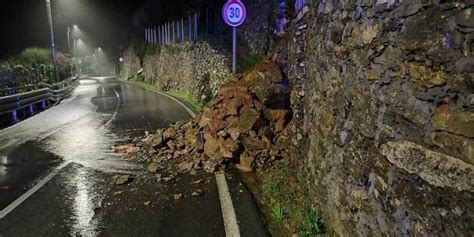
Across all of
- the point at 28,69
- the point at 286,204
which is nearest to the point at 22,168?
the point at 286,204

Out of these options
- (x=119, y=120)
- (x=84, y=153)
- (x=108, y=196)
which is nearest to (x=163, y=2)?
(x=119, y=120)

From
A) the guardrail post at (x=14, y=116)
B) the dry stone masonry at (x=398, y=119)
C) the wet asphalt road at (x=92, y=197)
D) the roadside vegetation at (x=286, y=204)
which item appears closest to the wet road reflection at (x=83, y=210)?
the wet asphalt road at (x=92, y=197)

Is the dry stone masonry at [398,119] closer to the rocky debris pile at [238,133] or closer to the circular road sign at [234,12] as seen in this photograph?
the rocky debris pile at [238,133]

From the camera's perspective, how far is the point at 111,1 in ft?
216

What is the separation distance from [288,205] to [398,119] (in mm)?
2667

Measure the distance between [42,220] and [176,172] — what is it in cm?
258

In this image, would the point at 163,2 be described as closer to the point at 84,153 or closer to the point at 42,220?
the point at 84,153

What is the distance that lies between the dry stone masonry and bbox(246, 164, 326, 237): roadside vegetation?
24 cm

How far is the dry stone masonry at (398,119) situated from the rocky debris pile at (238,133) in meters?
2.60

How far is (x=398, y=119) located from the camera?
2635mm

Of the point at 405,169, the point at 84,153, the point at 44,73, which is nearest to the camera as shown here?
A: the point at 405,169

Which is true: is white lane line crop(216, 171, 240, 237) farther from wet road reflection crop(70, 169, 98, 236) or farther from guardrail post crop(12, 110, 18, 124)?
guardrail post crop(12, 110, 18, 124)

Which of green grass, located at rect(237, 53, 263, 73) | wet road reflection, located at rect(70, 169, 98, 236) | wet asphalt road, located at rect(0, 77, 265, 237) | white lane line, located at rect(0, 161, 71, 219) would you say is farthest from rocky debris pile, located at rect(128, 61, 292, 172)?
green grass, located at rect(237, 53, 263, 73)

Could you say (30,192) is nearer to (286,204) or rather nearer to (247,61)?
(286,204)
